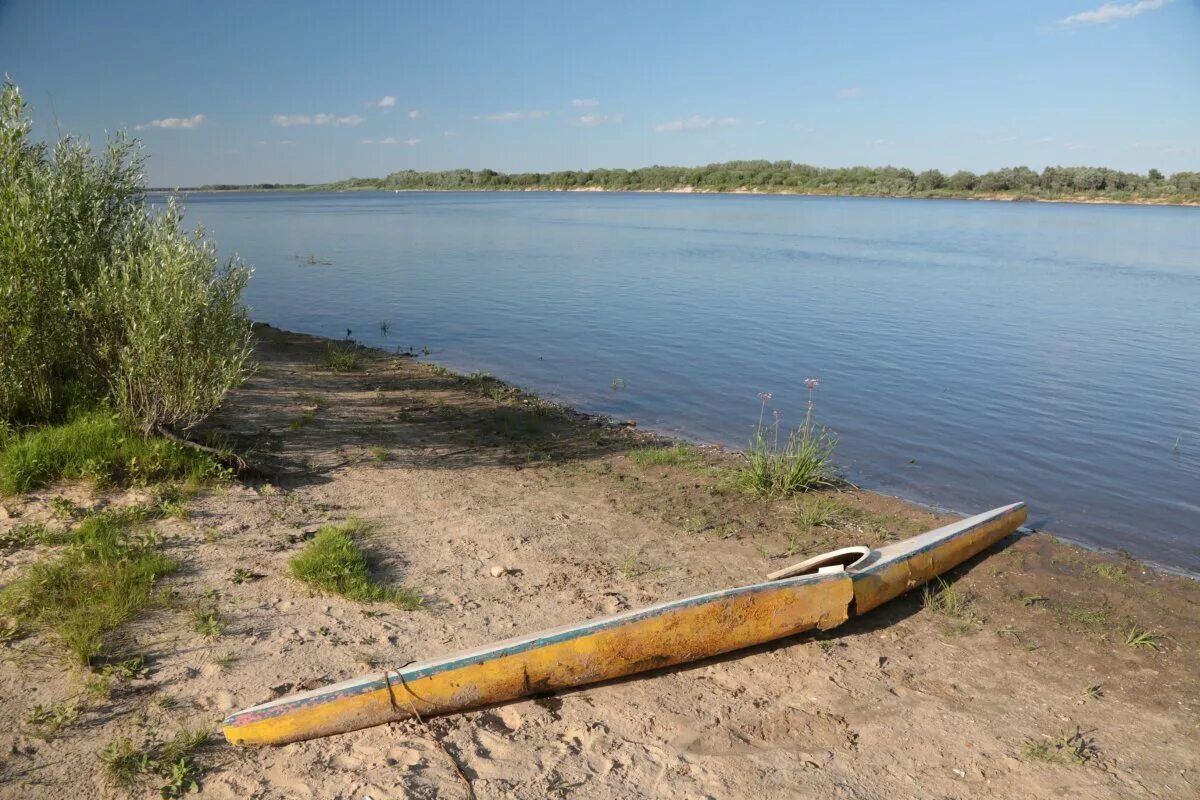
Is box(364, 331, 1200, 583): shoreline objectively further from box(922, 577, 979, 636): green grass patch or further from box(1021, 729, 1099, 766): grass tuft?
box(1021, 729, 1099, 766): grass tuft

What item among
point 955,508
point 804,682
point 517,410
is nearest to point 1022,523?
point 955,508

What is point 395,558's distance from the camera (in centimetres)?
663

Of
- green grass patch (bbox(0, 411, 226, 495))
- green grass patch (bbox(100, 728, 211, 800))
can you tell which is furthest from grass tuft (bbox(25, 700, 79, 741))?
green grass patch (bbox(0, 411, 226, 495))

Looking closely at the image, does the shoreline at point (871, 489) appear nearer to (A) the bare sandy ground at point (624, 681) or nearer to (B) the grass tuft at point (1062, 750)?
(A) the bare sandy ground at point (624, 681)

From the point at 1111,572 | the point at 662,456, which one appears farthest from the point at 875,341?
the point at 1111,572

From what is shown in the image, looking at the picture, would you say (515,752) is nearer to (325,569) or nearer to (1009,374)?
(325,569)

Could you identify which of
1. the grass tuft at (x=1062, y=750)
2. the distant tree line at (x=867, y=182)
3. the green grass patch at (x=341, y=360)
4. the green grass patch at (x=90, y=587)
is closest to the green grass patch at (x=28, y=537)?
the green grass patch at (x=90, y=587)

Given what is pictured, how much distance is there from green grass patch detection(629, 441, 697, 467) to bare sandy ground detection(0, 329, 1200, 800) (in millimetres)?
1054

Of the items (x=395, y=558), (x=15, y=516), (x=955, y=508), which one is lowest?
(x=955, y=508)

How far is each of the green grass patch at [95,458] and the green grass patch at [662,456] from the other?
5165 mm

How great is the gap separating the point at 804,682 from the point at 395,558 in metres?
3.58

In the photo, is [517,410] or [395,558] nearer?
[395,558]

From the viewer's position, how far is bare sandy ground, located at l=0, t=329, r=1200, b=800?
14.0 feet

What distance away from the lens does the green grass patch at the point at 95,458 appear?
6793 mm
